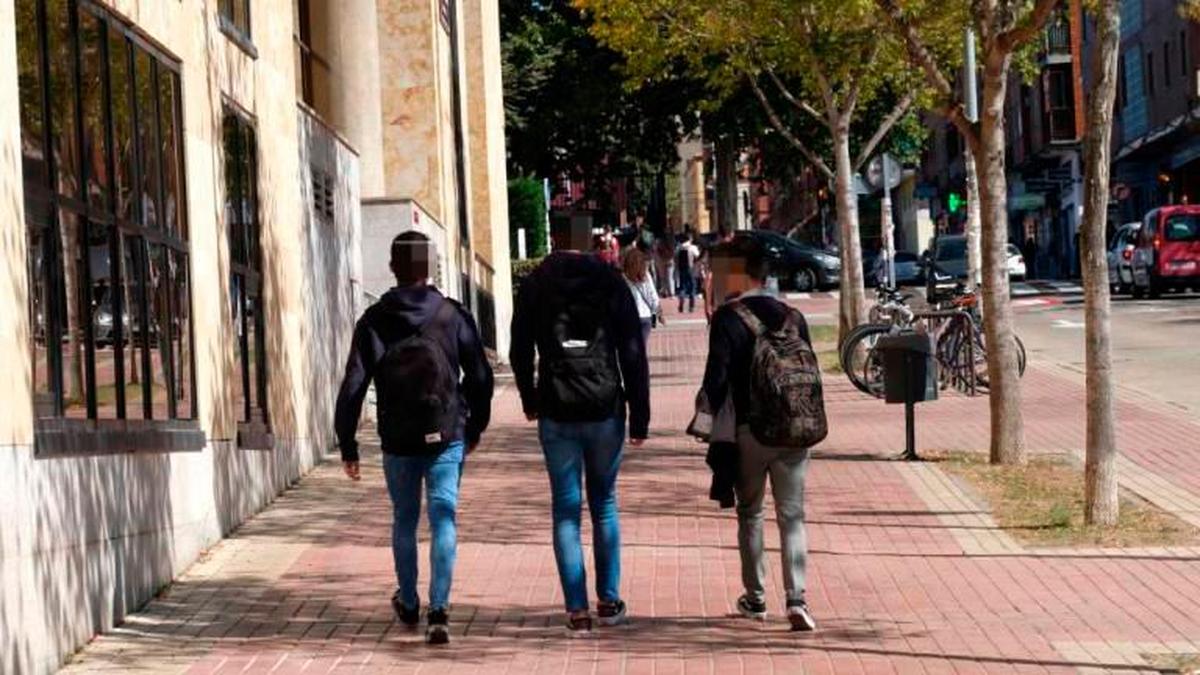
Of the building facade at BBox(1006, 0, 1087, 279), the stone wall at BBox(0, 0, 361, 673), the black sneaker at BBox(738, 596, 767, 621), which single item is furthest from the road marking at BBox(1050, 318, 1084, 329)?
the building facade at BBox(1006, 0, 1087, 279)

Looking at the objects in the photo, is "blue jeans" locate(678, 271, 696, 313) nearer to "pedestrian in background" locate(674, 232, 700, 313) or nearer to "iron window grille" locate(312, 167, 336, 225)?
"pedestrian in background" locate(674, 232, 700, 313)

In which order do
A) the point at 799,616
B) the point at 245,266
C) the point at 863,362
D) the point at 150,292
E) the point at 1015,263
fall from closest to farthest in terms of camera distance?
the point at 799,616
the point at 150,292
the point at 245,266
the point at 863,362
the point at 1015,263

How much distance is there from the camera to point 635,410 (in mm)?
10281

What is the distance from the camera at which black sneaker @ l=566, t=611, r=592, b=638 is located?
33.4 ft

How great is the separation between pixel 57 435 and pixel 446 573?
1614 millimetres

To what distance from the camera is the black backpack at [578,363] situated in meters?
10.2

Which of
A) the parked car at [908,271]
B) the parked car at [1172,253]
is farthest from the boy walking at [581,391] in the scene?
the parked car at [908,271]

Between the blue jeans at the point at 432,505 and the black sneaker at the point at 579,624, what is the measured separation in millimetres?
506

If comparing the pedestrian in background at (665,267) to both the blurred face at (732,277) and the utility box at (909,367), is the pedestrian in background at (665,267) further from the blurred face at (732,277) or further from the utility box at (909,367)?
the blurred face at (732,277)

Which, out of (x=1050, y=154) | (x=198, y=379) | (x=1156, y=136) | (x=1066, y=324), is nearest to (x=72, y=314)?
(x=198, y=379)

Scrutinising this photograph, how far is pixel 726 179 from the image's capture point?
5947 cm

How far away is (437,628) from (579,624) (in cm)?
57

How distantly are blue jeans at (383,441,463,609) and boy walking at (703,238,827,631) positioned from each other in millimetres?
1092

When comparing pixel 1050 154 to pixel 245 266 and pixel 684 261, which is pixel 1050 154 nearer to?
pixel 684 261
